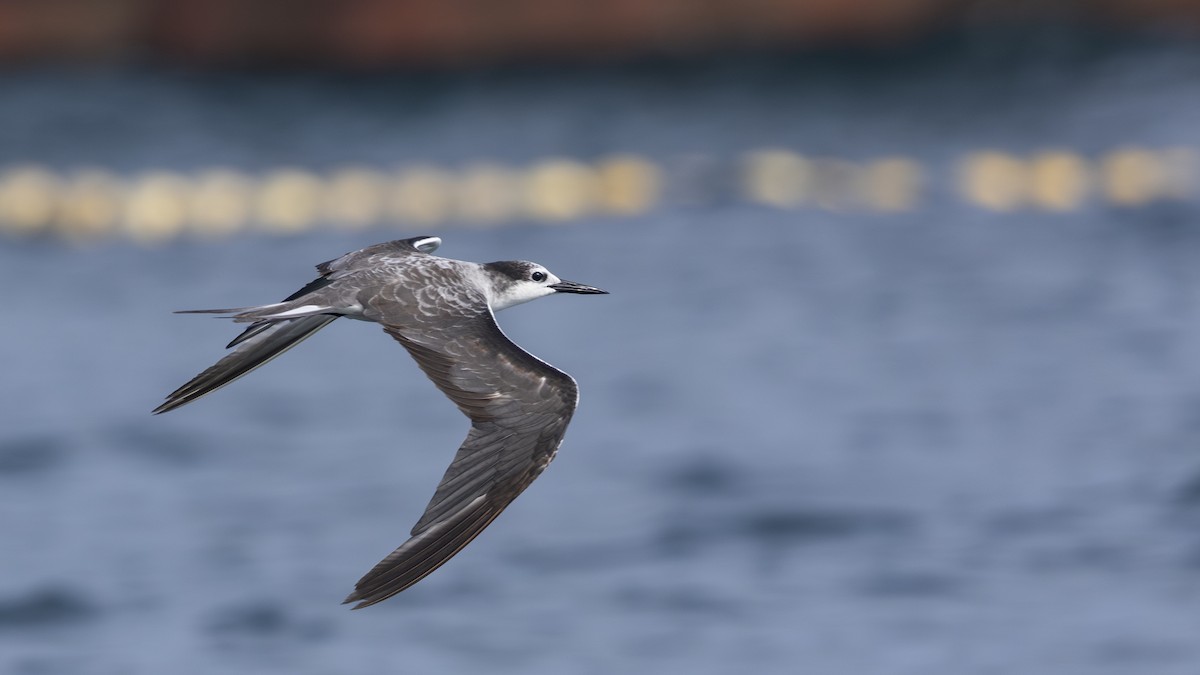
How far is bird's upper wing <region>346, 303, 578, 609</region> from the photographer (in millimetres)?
10109

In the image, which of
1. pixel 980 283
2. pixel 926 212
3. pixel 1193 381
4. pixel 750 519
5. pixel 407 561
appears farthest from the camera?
pixel 926 212

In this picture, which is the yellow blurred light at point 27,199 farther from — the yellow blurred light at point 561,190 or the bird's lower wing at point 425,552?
the bird's lower wing at point 425,552

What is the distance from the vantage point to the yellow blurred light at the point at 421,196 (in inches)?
1469

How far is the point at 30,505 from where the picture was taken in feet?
76.7

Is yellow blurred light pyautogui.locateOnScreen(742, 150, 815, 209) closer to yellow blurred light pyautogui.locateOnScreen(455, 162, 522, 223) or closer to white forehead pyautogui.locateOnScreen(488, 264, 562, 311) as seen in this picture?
yellow blurred light pyautogui.locateOnScreen(455, 162, 522, 223)

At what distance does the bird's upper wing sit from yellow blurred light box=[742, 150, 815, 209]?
91.2 ft

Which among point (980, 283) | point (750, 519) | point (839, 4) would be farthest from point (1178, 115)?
point (750, 519)

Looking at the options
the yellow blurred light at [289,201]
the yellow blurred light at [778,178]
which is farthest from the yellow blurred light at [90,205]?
the yellow blurred light at [778,178]

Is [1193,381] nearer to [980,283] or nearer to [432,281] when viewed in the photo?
[980,283]

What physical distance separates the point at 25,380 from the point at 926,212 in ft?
57.8

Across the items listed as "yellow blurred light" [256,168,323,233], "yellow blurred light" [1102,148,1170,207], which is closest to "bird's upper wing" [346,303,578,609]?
"yellow blurred light" [256,168,323,233]

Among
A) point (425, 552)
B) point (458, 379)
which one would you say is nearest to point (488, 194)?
point (458, 379)

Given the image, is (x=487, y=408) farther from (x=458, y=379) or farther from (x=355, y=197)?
(x=355, y=197)

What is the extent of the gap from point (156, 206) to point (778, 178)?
12.4 meters
